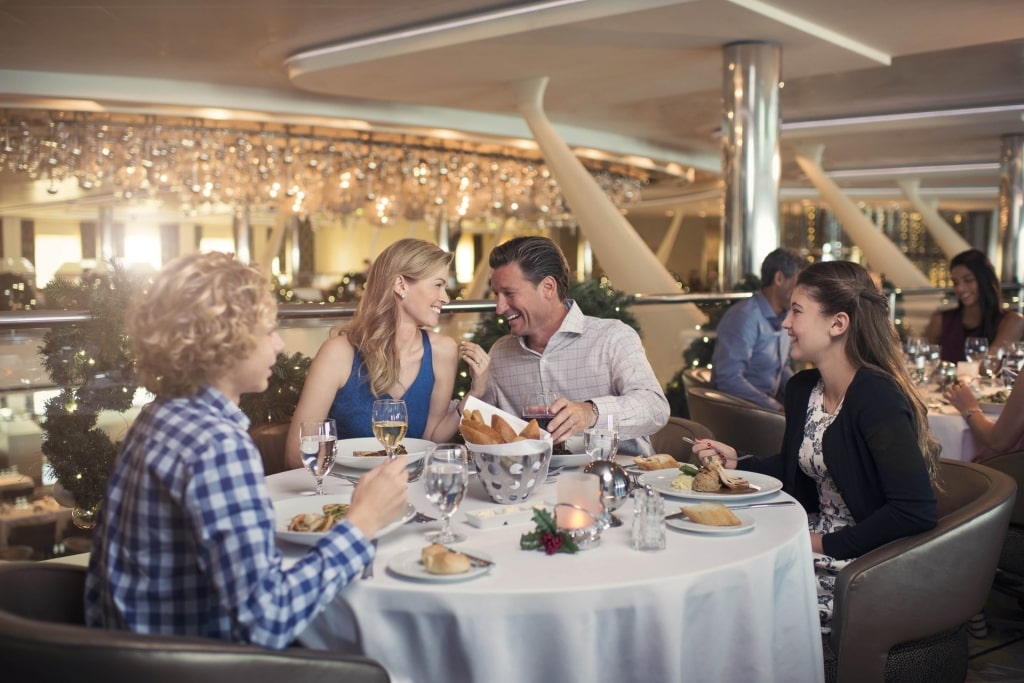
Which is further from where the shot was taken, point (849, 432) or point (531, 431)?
point (849, 432)

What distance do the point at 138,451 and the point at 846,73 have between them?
9.37 metres

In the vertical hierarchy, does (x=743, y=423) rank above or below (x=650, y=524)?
below

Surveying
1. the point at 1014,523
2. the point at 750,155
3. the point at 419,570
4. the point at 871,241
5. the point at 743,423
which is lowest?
the point at 1014,523

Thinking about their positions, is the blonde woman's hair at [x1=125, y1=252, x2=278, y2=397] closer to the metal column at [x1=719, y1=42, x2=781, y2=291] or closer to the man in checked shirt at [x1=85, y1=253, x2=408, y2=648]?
the man in checked shirt at [x1=85, y1=253, x2=408, y2=648]

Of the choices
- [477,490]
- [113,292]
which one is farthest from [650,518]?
[113,292]

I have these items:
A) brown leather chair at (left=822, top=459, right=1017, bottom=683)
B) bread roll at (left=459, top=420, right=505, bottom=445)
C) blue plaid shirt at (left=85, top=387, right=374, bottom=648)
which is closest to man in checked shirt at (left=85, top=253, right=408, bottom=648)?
blue plaid shirt at (left=85, top=387, right=374, bottom=648)

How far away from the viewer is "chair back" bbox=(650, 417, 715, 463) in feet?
10.3

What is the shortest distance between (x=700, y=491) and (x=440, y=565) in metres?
0.76

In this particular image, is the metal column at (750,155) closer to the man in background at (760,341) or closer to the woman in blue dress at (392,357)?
the man in background at (760,341)

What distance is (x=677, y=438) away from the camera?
318 cm

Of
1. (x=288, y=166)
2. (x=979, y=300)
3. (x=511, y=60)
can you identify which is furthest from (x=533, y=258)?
(x=288, y=166)

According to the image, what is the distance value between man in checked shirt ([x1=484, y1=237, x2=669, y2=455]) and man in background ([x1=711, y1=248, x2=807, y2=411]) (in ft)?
5.72

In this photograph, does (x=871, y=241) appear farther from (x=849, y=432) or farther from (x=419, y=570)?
(x=419, y=570)

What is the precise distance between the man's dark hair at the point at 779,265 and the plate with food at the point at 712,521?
10.0 feet
